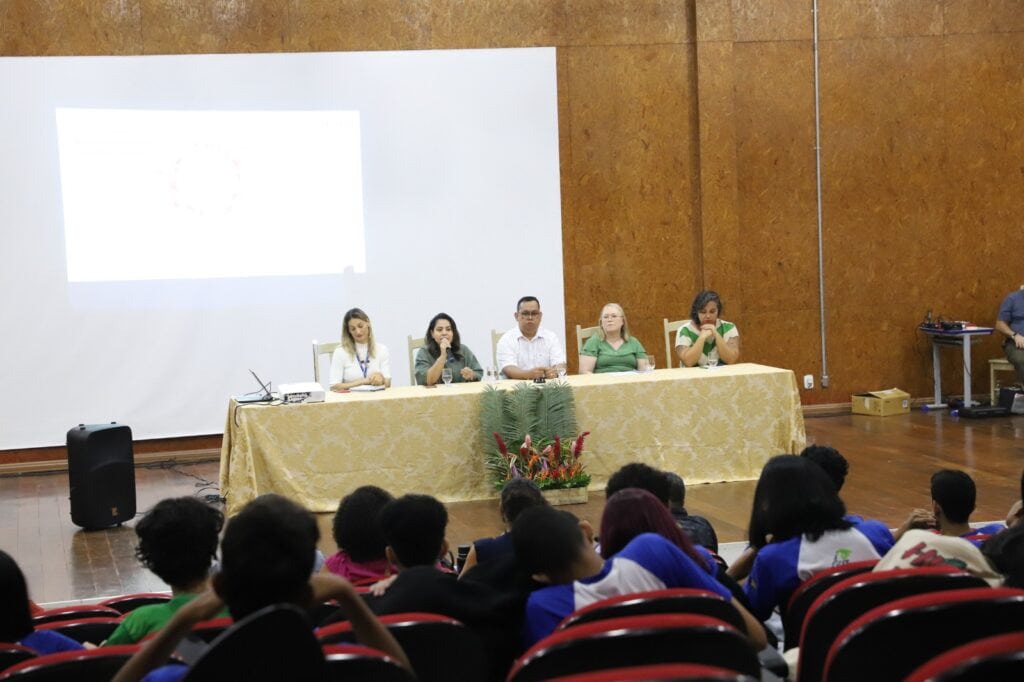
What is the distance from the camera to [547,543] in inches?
88.3

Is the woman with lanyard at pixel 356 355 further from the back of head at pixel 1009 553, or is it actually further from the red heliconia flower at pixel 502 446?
the back of head at pixel 1009 553

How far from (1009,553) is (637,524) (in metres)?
0.77

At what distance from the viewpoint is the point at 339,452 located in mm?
5891

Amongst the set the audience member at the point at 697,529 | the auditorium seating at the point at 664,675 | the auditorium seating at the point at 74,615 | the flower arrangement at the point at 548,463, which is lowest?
the flower arrangement at the point at 548,463

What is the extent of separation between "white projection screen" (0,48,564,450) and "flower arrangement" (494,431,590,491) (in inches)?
98.4

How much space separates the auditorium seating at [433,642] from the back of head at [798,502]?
987 mm

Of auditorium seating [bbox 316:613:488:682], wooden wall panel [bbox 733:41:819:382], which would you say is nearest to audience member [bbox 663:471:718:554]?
auditorium seating [bbox 316:613:488:682]

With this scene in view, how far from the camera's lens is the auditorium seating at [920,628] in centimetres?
174

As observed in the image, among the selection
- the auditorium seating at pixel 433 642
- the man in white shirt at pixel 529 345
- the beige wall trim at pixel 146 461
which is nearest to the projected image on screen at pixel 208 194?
the beige wall trim at pixel 146 461

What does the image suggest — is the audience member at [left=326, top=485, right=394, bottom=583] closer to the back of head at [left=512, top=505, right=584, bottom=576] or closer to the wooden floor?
the back of head at [left=512, top=505, right=584, bottom=576]

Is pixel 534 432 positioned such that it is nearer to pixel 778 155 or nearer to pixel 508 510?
pixel 508 510

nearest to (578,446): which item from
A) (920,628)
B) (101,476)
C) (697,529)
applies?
(101,476)

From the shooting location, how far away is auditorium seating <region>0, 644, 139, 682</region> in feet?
5.80

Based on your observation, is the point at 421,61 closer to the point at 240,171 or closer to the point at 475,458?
the point at 240,171
